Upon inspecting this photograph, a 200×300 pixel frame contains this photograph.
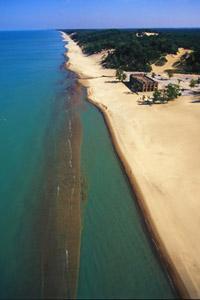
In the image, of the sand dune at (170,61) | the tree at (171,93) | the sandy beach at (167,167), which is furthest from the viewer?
the sand dune at (170,61)

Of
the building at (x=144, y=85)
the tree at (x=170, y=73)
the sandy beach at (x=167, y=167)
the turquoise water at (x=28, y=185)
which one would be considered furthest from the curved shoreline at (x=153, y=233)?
the tree at (x=170, y=73)

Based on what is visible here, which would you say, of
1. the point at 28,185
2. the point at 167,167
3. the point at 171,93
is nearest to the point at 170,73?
the point at 171,93

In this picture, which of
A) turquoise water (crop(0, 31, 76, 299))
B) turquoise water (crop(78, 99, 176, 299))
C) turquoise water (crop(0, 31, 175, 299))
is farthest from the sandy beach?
turquoise water (crop(0, 31, 76, 299))

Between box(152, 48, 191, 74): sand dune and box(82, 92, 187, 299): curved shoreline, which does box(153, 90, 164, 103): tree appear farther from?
box(152, 48, 191, 74): sand dune

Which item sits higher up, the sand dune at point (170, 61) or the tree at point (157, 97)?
the sand dune at point (170, 61)

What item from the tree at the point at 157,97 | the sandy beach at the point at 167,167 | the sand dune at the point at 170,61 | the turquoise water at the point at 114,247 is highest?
the sand dune at the point at 170,61

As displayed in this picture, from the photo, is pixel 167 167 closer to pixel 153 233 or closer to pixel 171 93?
pixel 153 233

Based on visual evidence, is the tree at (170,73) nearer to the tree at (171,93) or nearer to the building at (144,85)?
the building at (144,85)

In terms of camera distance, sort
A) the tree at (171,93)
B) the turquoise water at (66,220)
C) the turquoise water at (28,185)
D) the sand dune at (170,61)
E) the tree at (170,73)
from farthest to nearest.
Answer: the sand dune at (170,61) < the tree at (170,73) < the tree at (171,93) < the turquoise water at (28,185) < the turquoise water at (66,220)
